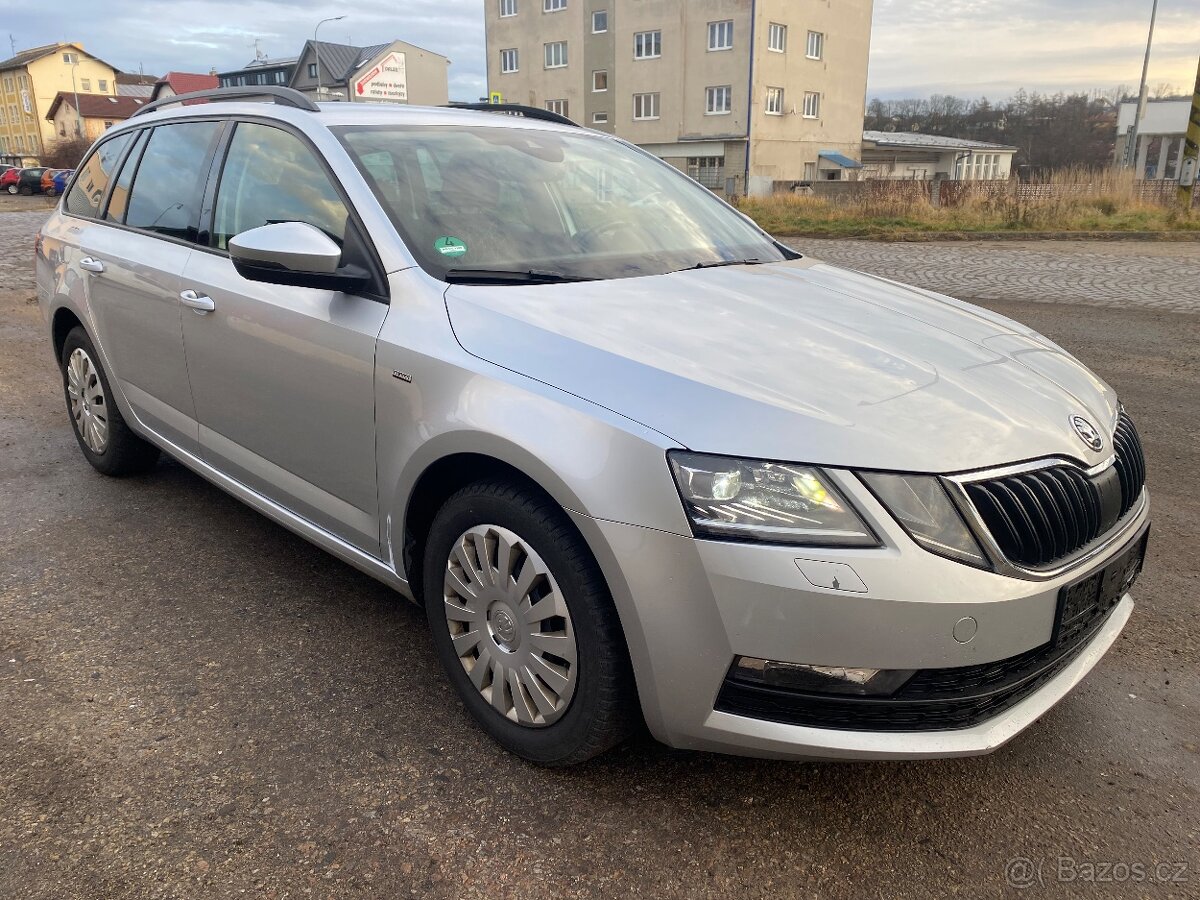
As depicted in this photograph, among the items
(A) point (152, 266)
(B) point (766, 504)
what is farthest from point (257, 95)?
(B) point (766, 504)

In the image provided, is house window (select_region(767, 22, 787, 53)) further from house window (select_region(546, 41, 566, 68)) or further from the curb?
the curb

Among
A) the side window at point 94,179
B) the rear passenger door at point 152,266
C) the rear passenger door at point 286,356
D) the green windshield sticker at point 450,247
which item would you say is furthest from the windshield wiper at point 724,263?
the side window at point 94,179

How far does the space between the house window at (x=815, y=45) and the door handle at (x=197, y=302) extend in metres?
52.2

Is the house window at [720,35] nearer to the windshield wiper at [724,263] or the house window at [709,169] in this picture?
the house window at [709,169]

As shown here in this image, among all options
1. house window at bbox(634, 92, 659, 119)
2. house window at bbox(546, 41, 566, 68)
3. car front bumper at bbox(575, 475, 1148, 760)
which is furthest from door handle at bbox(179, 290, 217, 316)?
house window at bbox(546, 41, 566, 68)

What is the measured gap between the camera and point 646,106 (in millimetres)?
50594

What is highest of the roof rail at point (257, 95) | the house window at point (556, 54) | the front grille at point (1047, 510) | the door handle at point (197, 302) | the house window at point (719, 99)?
the house window at point (556, 54)

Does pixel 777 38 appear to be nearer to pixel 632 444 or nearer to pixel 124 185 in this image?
pixel 124 185

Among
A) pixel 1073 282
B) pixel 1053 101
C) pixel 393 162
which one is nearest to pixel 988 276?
pixel 1073 282

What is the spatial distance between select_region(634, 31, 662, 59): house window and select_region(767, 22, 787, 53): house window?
5.95 meters

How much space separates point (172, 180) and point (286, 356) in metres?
1.44

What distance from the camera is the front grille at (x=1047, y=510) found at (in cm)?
195

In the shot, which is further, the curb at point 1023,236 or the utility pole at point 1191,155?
the utility pole at point 1191,155

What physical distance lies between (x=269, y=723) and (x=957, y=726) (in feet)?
6.06
